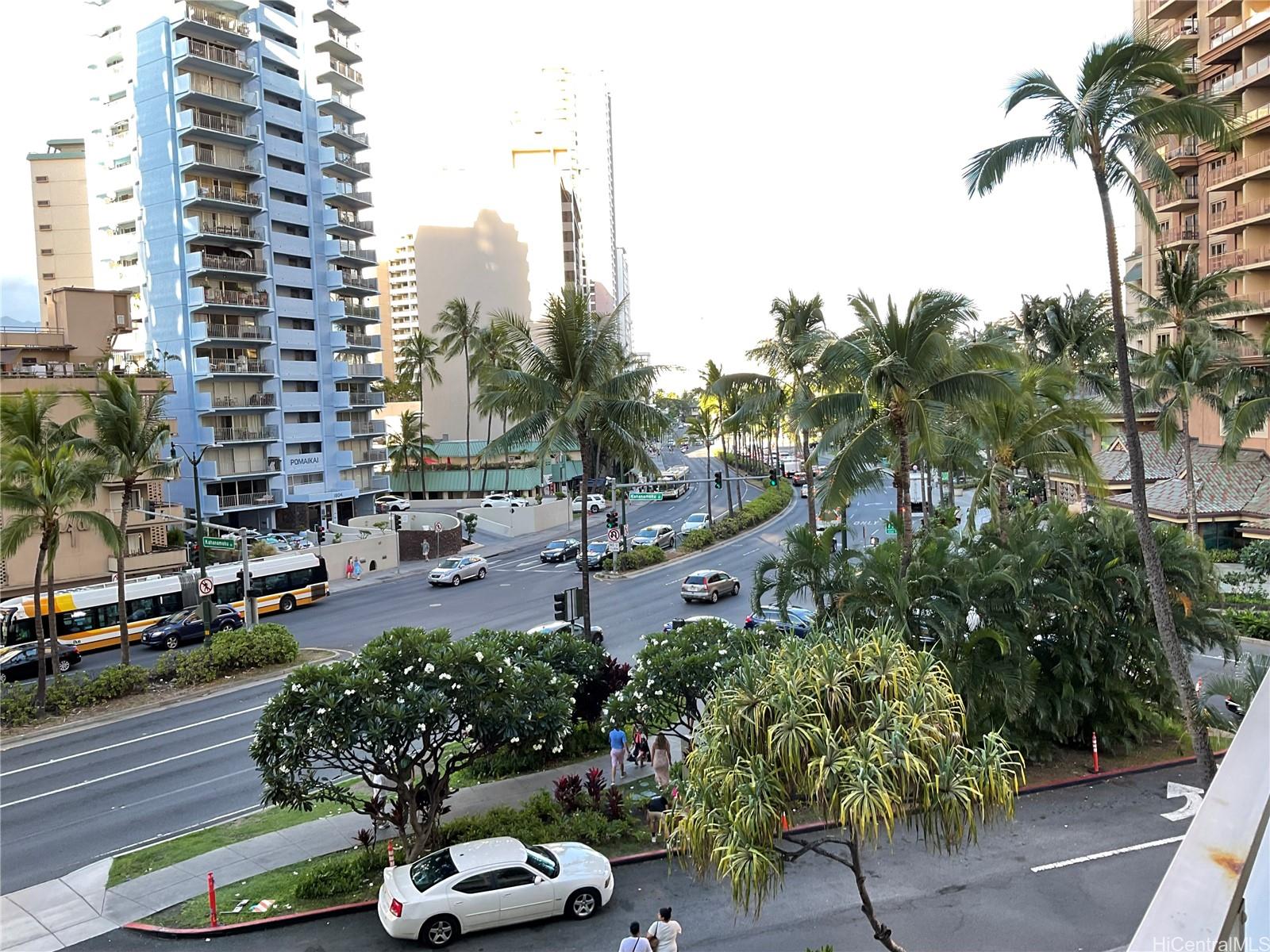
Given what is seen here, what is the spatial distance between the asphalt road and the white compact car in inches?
11.7

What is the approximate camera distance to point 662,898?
47.4 ft

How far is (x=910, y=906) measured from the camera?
13680mm

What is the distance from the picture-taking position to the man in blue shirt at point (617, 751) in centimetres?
1869

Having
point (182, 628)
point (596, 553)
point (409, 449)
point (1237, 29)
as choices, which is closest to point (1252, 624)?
point (1237, 29)

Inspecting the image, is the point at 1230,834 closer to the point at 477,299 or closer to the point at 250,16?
the point at 250,16

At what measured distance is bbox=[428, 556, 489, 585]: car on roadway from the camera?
4731 cm

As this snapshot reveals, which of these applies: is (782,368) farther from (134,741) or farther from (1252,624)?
(134,741)

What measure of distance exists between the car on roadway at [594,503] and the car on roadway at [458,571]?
2798 cm

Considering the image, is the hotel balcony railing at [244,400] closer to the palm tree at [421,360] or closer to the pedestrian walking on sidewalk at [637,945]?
the palm tree at [421,360]

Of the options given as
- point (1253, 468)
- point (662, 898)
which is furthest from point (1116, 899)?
point (1253, 468)

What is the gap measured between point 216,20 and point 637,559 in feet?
149

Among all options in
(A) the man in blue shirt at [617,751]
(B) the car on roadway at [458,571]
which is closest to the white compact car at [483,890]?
(A) the man in blue shirt at [617,751]

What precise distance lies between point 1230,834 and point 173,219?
66668 millimetres

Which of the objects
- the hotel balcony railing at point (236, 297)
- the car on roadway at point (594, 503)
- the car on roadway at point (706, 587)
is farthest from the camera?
the car on roadway at point (594, 503)
